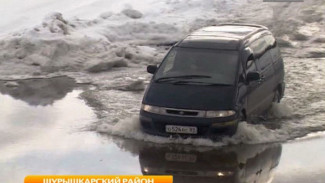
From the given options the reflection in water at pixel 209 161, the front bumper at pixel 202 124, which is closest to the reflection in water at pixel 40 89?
the reflection in water at pixel 209 161

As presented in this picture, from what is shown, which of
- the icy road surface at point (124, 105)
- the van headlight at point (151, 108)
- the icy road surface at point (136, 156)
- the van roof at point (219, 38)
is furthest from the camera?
the van roof at point (219, 38)

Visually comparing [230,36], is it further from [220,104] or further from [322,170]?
[322,170]

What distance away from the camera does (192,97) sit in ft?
34.9

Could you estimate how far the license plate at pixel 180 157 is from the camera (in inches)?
386

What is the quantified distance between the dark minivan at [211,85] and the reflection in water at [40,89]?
378cm

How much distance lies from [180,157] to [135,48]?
1007cm

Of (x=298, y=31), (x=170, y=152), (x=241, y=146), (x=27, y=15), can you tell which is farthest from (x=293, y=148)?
(x=27, y=15)

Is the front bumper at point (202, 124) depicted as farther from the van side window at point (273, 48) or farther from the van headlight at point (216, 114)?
the van side window at point (273, 48)

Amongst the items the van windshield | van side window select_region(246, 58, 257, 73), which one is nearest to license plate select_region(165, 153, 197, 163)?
the van windshield

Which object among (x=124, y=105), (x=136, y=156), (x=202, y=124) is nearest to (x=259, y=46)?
(x=202, y=124)

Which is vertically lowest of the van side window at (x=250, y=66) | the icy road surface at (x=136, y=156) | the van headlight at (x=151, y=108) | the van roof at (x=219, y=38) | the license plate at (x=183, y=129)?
the icy road surface at (x=136, y=156)

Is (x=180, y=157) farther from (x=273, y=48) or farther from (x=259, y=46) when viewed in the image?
(x=273, y=48)

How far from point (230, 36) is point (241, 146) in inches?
101

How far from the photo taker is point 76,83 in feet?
52.9
